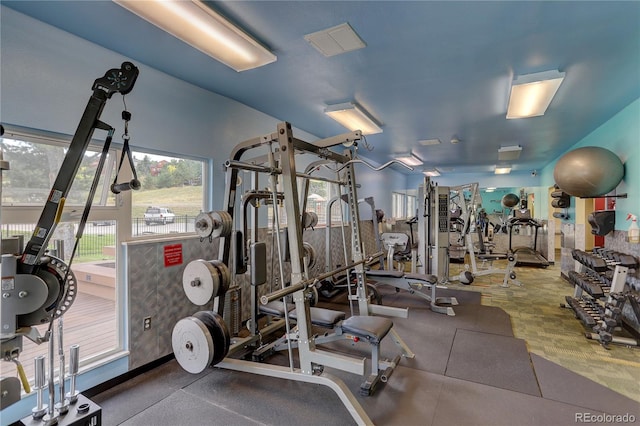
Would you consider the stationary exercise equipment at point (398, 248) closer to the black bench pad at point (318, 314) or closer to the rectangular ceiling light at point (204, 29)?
the black bench pad at point (318, 314)

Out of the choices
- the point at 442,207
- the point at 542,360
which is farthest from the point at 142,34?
the point at 442,207

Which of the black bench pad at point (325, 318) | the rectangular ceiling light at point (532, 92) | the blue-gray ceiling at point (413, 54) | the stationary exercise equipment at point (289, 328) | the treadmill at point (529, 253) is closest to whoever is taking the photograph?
the blue-gray ceiling at point (413, 54)

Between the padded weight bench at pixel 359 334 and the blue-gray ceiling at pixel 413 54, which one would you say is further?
the padded weight bench at pixel 359 334

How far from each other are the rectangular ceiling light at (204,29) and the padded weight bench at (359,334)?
1.99 metres

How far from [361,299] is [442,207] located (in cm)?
323

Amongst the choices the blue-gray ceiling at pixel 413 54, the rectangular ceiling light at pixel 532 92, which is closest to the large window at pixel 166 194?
the blue-gray ceiling at pixel 413 54

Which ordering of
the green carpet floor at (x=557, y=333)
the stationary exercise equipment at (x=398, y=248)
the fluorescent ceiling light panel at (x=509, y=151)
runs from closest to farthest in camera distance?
the green carpet floor at (x=557, y=333), the stationary exercise equipment at (x=398, y=248), the fluorescent ceiling light panel at (x=509, y=151)

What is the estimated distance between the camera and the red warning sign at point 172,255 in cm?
276

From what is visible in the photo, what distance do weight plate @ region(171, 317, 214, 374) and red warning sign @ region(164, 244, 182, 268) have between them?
68 cm

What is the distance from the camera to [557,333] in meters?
3.32

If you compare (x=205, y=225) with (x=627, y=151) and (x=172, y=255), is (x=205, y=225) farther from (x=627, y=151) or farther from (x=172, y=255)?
(x=627, y=151)

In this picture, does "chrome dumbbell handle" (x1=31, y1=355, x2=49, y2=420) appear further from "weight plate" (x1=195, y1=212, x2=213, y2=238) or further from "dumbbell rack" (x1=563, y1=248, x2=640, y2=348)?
"dumbbell rack" (x1=563, y1=248, x2=640, y2=348)

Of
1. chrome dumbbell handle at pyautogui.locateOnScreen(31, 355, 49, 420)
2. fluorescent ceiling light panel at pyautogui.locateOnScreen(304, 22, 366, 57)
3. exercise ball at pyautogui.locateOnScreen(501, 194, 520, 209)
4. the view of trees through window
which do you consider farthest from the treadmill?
chrome dumbbell handle at pyautogui.locateOnScreen(31, 355, 49, 420)

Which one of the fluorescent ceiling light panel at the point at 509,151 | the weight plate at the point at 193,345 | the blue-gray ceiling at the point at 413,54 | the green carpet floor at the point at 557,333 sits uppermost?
the blue-gray ceiling at the point at 413,54
